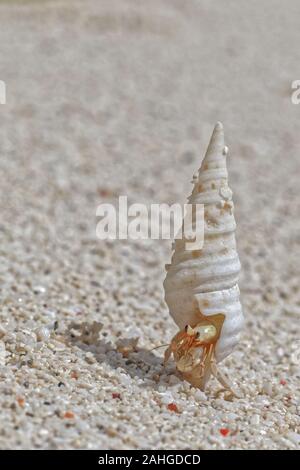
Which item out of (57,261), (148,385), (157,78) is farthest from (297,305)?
(157,78)

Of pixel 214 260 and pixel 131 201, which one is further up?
pixel 131 201

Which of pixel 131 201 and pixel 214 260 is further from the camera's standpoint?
pixel 131 201

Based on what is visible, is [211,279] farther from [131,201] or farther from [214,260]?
[131,201]

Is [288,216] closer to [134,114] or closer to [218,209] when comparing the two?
[134,114]

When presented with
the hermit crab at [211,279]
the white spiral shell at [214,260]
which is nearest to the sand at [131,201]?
the hermit crab at [211,279]

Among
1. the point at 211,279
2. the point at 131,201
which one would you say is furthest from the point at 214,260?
the point at 131,201

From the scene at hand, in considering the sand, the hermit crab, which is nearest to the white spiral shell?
the hermit crab

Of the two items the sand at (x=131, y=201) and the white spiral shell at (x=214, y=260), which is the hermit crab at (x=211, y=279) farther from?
the sand at (x=131, y=201)
